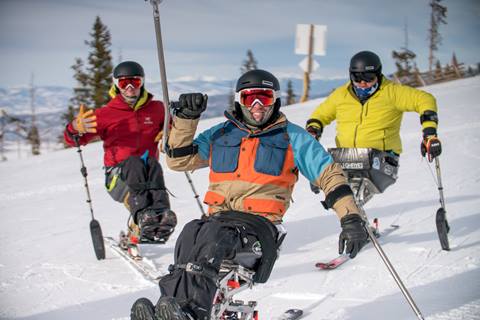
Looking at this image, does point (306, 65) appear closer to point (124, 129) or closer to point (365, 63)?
point (365, 63)

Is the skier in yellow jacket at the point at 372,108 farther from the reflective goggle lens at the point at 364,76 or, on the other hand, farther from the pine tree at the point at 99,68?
the pine tree at the point at 99,68

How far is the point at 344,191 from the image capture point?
352cm

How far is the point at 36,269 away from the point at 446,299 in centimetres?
466

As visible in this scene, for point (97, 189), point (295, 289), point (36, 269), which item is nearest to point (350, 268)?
point (295, 289)

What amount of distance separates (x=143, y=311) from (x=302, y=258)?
355cm

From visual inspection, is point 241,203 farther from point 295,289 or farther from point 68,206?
point 68,206

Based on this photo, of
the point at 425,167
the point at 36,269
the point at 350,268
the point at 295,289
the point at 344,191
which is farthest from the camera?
the point at 425,167

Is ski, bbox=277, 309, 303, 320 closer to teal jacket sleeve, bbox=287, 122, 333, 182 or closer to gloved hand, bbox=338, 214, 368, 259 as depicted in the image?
gloved hand, bbox=338, 214, 368, 259

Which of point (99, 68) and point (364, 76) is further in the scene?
point (99, 68)

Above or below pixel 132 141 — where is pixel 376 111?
above

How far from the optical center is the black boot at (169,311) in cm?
267

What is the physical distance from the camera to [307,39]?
14.6m

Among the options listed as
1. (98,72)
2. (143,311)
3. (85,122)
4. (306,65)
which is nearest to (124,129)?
(85,122)

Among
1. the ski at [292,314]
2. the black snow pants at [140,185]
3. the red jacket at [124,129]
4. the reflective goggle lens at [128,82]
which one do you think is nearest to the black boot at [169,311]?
the ski at [292,314]
